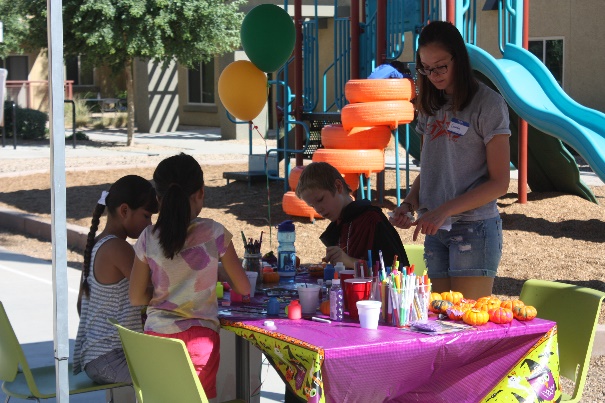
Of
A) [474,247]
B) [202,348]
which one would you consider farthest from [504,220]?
[202,348]

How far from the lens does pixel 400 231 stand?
1031 centimetres

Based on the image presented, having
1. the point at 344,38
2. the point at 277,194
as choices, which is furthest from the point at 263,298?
the point at 344,38

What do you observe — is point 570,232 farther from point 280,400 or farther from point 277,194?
point 280,400

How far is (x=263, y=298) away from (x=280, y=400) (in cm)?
136

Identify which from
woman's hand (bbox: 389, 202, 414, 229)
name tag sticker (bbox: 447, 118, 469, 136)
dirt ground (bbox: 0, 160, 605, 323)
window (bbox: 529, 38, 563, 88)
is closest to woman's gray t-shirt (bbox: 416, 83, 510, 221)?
name tag sticker (bbox: 447, 118, 469, 136)

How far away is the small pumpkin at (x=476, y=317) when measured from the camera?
3582 mm

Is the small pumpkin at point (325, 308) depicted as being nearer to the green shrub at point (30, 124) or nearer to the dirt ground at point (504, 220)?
the dirt ground at point (504, 220)

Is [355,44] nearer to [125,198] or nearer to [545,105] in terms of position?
[545,105]

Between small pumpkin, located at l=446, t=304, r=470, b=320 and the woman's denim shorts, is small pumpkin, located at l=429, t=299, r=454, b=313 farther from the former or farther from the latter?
the woman's denim shorts

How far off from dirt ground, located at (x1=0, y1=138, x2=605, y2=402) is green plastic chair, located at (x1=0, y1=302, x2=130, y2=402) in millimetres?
2137

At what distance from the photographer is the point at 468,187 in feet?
13.9

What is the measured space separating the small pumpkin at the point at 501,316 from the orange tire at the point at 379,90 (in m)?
7.06

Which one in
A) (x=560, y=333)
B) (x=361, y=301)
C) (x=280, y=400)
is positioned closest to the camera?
(x=361, y=301)

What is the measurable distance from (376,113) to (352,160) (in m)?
0.58
